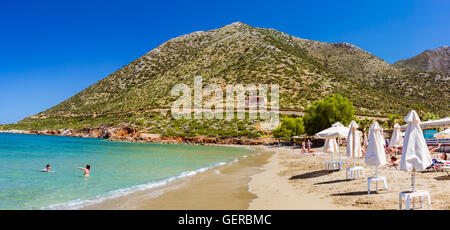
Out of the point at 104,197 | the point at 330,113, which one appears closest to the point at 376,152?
the point at 104,197

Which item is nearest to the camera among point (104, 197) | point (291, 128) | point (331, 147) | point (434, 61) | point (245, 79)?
point (104, 197)

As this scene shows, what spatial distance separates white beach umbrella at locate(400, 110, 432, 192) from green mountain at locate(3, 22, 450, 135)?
58.2 m

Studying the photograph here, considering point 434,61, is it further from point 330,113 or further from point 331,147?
point 331,147

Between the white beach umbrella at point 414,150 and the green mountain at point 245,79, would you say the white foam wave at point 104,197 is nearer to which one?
the white beach umbrella at point 414,150

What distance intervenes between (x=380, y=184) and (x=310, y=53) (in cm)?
10095

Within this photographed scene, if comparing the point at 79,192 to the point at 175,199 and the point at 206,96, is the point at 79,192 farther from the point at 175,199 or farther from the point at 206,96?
the point at 206,96

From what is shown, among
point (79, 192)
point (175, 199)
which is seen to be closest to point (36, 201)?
point (79, 192)

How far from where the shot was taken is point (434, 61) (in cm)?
12862
